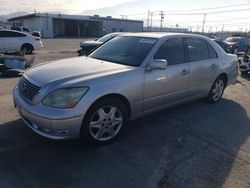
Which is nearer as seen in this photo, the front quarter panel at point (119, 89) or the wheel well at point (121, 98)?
the front quarter panel at point (119, 89)

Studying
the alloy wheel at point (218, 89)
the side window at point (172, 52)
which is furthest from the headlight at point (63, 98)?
the alloy wheel at point (218, 89)

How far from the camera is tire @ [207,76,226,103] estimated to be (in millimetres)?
6098

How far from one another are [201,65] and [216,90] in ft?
3.56

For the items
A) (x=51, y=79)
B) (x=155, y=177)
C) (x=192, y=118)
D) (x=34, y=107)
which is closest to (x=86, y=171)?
(x=155, y=177)

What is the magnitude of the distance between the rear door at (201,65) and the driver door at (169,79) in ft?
0.69

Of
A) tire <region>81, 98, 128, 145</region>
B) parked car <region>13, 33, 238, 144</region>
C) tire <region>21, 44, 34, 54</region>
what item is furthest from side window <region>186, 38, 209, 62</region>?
tire <region>21, 44, 34, 54</region>

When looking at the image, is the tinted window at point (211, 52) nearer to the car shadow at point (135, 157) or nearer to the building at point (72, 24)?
the car shadow at point (135, 157)

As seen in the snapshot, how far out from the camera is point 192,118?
5.27 m

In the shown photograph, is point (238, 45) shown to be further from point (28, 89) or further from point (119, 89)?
point (28, 89)

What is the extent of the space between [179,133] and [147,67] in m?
1.25

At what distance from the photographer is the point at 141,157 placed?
A: 369cm

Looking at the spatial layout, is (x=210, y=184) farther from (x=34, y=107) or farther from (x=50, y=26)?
(x=50, y=26)

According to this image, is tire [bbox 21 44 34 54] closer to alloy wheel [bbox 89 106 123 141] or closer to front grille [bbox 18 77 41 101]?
front grille [bbox 18 77 41 101]

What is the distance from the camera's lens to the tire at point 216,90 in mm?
Result: 6098
